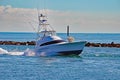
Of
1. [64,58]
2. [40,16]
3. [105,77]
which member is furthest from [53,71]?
[40,16]

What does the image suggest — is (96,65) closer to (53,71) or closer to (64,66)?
(64,66)

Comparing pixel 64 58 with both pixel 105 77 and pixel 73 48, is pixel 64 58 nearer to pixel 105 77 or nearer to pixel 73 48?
pixel 73 48

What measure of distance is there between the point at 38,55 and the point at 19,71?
20.6m

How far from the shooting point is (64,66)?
178 feet

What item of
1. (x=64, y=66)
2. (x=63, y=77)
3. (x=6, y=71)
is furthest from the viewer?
(x=64, y=66)

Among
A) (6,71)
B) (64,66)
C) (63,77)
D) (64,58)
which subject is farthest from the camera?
(64,58)

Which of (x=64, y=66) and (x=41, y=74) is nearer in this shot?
(x=41, y=74)

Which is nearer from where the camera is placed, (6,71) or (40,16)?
(6,71)

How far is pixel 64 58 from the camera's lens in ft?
214

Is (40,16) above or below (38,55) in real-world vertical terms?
above

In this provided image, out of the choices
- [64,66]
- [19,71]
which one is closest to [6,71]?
[19,71]

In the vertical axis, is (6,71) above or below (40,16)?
below

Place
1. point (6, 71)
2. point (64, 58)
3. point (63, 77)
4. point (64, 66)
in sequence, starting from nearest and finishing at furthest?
point (63, 77) → point (6, 71) → point (64, 66) → point (64, 58)

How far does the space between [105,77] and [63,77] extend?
11.9 feet
